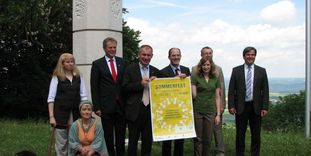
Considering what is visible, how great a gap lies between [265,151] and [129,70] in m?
3.60

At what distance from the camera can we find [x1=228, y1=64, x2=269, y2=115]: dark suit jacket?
7.10 meters

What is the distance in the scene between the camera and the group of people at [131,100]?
6.26m

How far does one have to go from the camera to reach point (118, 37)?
8.38 meters

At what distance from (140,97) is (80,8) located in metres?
2.52

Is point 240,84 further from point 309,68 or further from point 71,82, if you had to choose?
point 309,68

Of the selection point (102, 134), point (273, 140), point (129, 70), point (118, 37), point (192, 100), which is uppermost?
point (118, 37)

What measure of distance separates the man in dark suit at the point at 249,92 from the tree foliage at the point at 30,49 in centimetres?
1595

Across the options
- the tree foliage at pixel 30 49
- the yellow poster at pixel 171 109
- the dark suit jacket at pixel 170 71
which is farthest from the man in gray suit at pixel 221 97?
the tree foliage at pixel 30 49

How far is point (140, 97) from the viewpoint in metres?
6.38

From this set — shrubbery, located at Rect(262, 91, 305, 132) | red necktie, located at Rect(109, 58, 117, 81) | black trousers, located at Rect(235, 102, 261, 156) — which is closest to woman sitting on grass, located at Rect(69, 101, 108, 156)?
red necktie, located at Rect(109, 58, 117, 81)

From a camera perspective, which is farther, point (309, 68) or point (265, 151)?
point (309, 68)

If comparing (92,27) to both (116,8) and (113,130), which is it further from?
(113,130)

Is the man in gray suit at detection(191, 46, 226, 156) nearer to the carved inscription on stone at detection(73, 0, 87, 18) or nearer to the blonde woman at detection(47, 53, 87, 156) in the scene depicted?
the blonde woman at detection(47, 53, 87, 156)

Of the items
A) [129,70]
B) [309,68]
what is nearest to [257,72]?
[129,70]
